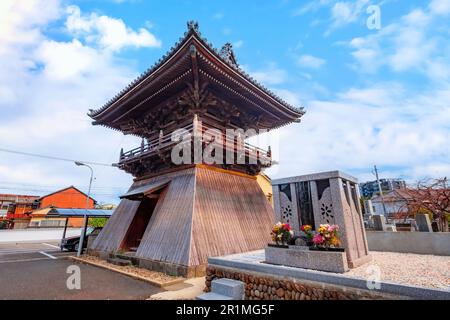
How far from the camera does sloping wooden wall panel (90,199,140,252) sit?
37.9 feet

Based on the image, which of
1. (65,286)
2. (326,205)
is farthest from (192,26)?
(65,286)

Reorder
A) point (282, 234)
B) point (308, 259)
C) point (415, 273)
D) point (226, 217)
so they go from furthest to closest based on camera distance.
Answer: point (226, 217) < point (282, 234) < point (308, 259) < point (415, 273)

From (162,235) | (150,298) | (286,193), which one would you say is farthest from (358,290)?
(162,235)

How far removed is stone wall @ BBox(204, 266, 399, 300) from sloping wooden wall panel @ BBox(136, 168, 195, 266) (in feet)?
7.69

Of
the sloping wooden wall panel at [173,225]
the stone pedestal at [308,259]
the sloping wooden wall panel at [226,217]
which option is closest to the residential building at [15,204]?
the sloping wooden wall panel at [173,225]

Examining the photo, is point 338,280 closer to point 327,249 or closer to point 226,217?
point 327,249

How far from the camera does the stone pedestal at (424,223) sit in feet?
29.4

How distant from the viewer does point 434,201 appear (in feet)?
37.0

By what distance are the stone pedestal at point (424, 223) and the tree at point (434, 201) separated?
2753mm

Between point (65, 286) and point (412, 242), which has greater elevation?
point (412, 242)

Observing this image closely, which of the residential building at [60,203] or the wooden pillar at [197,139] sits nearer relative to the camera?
the wooden pillar at [197,139]

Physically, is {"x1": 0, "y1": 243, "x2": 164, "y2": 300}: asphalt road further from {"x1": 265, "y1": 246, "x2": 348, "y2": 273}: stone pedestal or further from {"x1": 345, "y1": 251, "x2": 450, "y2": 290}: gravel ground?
{"x1": 345, "y1": 251, "x2": 450, "y2": 290}: gravel ground

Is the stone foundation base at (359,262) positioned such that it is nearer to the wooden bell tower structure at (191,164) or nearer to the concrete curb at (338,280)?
the concrete curb at (338,280)

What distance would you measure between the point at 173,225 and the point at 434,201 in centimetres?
1361
